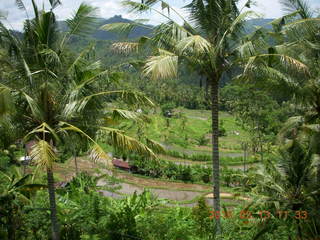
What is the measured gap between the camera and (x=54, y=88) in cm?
655

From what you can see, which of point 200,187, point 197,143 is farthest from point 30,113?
point 197,143

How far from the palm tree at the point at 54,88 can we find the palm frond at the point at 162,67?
0.87 metres

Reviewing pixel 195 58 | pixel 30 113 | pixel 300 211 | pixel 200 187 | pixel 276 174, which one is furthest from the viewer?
pixel 200 187

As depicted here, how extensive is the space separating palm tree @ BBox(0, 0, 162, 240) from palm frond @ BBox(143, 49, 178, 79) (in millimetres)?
873

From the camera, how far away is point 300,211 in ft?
25.0

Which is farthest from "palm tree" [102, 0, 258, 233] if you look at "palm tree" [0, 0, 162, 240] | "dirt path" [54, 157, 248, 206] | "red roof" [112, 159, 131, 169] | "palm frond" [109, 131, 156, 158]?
"red roof" [112, 159, 131, 169]

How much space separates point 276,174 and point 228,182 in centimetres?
1501

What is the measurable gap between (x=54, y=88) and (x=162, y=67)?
7.23 ft

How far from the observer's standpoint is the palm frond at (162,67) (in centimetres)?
579

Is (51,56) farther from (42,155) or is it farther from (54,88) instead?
(42,155)

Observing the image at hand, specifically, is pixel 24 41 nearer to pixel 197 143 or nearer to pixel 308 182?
pixel 308 182

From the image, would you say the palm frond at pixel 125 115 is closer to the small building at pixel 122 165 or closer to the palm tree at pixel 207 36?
the palm tree at pixel 207 36

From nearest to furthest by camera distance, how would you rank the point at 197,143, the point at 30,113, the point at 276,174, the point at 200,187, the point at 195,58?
the point at 30,113 < the point at 195,58 < the point at 276,174 < the point at 200,187 < the point at 197,143
